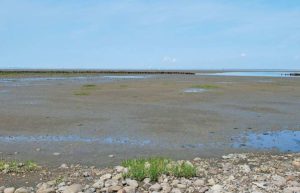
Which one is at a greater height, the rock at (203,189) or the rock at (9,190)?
the rock at (203,189)

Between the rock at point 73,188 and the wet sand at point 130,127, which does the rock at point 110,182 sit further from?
the wet sand at point 130,127

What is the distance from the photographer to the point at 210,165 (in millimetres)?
12531

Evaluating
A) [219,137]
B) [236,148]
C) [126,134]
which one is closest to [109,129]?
[126,134]

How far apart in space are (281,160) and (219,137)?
486cm

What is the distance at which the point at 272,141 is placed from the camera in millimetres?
17391

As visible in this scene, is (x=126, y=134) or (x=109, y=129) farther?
(x=109, y=129)

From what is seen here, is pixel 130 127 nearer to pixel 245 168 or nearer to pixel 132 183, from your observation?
pixel 245 168

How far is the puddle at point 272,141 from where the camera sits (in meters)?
16.2

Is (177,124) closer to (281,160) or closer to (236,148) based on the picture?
(236,148)

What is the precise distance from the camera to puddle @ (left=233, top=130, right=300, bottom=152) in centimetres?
1616

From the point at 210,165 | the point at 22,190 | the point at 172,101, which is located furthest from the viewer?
the point at 172,101

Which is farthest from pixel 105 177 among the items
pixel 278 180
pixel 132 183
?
pixel 278 180

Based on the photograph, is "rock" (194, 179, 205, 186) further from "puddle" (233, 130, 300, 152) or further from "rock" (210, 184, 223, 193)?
"puddle" (233, 130, 300, 152)

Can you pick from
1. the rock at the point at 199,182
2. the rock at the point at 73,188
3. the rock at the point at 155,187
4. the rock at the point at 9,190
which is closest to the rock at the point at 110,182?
the rock at the point at 73,188
